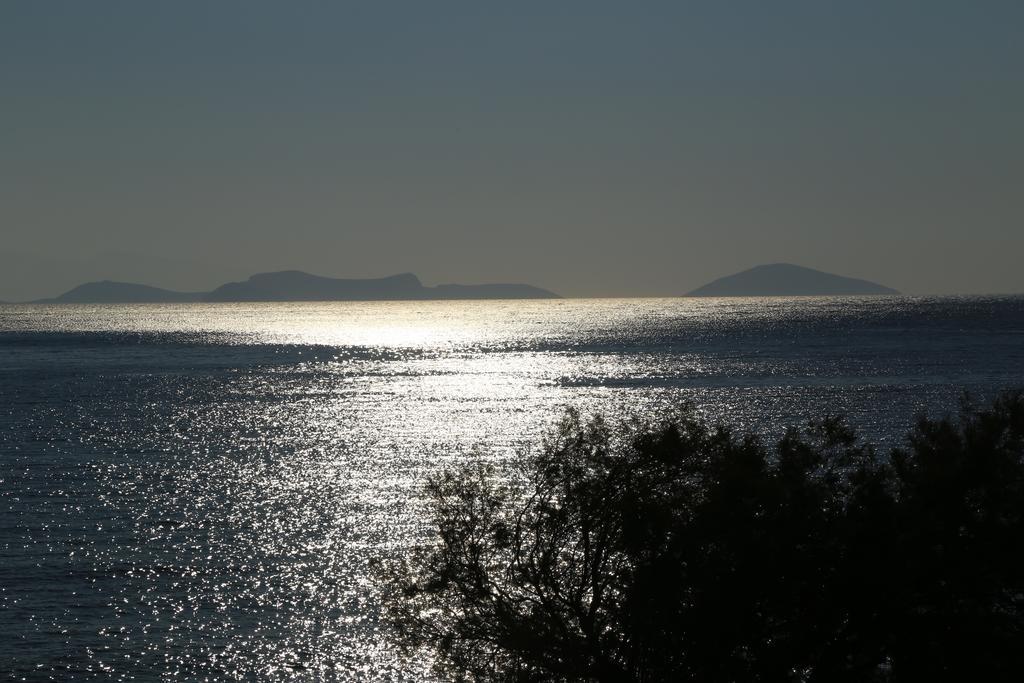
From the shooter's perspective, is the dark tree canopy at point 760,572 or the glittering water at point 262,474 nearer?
the dark tree canopy at point 760,572

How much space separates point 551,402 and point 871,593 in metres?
98.8

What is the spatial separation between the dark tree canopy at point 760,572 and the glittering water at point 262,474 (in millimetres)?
14239

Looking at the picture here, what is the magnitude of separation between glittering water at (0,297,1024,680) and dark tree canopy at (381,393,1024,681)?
46.7 feet

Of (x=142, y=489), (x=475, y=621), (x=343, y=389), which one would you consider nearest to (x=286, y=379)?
(x=343, y=389)

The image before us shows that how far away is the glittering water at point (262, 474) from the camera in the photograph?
4028cm

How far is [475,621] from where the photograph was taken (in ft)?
84.8

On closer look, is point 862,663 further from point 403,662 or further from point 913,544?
point 403,662

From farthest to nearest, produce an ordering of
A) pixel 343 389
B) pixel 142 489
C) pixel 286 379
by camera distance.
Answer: pixel 286 379 → pixel 343 389 → pixel 142 489

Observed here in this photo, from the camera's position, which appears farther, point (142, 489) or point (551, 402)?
point (551, 402)

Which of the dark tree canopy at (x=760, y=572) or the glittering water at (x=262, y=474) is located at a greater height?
the dark tree canopy at (x=760, y=572)

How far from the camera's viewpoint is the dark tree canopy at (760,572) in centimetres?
2342

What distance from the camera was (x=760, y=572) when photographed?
23.5 meters

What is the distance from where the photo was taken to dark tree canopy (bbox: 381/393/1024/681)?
76.8 ft

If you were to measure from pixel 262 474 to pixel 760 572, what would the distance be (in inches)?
2307
